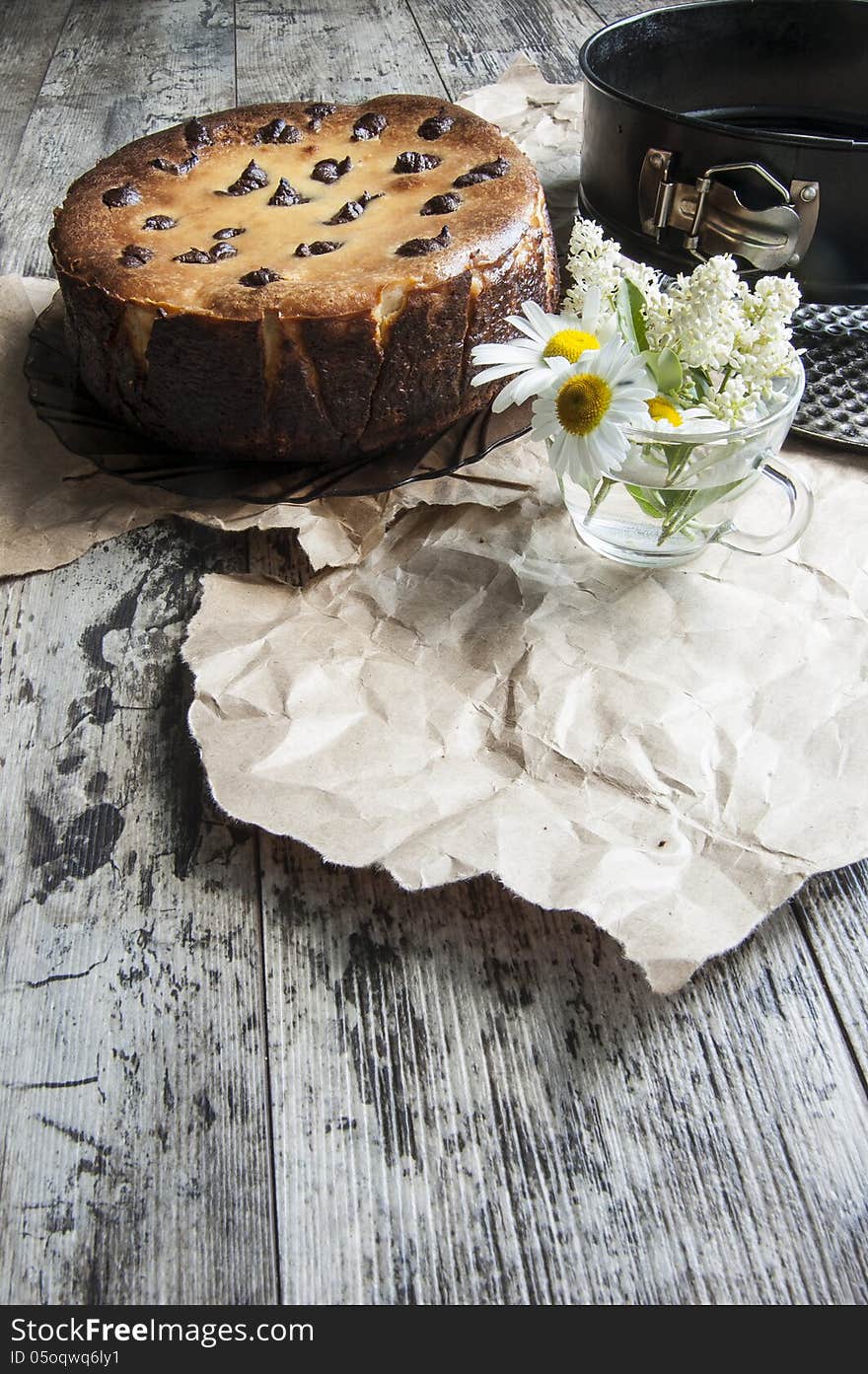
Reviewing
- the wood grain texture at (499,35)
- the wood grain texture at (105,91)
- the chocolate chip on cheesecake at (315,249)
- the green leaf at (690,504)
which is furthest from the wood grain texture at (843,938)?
the wood grain texture at (499,35)

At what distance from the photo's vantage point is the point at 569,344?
89 centimetres

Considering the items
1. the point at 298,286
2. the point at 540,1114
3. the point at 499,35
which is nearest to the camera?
the point at 540,1114

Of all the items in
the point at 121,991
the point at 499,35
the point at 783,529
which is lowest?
the point at 121,991

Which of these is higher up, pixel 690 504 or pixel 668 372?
pixel 668 372

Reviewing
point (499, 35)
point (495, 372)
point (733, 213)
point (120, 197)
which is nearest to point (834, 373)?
point (733, 213)

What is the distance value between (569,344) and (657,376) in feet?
0.25

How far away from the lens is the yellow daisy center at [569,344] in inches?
35.1

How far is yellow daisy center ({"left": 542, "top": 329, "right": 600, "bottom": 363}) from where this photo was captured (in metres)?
0.89

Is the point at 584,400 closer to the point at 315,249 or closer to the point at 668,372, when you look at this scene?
the point at 668,372

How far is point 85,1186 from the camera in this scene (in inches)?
27.1

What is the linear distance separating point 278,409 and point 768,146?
52 cm

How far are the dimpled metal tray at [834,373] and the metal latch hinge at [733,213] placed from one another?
116 mm

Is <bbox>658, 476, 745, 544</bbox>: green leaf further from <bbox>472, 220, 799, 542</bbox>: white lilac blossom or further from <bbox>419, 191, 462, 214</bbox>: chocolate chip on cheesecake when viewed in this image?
<bbox>419, 191, 462, 214</bbox>: chocolate chip on cheesecake
